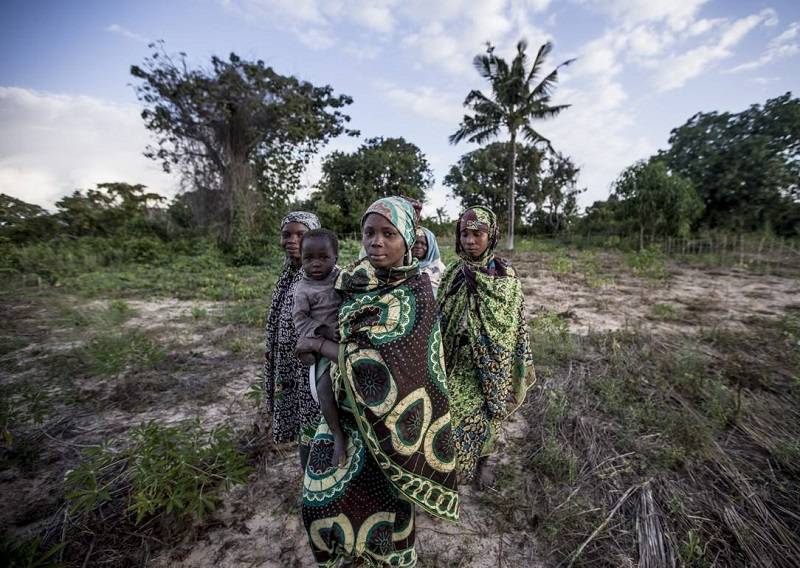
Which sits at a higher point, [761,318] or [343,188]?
[343,188]

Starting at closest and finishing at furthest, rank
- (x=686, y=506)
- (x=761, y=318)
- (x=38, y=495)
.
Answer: (x=686, y=506) → (x=38, y=495) → (x=761, y=318)

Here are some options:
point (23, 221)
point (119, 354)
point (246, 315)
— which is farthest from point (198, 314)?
point (23, 221)

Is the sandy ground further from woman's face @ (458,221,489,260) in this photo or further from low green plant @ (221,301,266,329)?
woman's face @ (458,221,489,260)

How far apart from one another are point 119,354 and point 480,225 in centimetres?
427

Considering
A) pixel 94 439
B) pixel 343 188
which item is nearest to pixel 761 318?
pixel 94 439

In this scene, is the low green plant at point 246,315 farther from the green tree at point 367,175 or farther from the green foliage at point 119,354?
the green tree at point 367,175

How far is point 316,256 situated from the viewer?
1.58m

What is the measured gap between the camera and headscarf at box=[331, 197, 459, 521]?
1.24 m

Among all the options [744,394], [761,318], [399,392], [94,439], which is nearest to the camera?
[399,392]

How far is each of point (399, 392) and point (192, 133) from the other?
48.2 feet

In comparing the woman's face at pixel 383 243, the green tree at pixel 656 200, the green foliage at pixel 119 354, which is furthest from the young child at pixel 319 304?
the green tree at pixel 656 200

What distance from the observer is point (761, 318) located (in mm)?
5398

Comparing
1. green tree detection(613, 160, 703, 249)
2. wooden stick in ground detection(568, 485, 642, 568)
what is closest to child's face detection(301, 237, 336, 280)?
wooden stick in ground detection(568, 485, 642, 568)

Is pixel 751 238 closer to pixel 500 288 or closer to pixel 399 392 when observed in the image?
pixel 500 288
